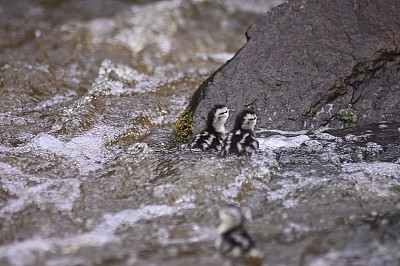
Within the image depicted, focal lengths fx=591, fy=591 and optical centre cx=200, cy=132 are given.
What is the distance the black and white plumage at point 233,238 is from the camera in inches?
185

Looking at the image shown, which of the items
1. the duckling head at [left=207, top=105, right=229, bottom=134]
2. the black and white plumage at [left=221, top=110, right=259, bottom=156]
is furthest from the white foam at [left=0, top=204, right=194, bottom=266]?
the duckling head at [left=207, top=105, right=229, bottom=134]

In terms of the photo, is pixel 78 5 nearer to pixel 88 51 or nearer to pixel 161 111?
pixel 88 51

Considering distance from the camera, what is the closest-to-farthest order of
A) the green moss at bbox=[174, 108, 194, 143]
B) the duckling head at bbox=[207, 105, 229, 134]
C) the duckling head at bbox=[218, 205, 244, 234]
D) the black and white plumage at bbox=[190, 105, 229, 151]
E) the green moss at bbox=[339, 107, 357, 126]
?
the duckling head at bbox=[218, 205, 244, 234] → the black and white plumage at bbox=[190, 105, 229, 151] → the duckling head at bbox=[207, 105, 229, 134] → the green moss at bbox=[174, 108, 194, 143] → the green moss at bbox=[339, 107, 357, 126]

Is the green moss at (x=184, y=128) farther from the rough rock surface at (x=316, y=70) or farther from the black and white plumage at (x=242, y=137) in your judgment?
the black and white plumage at (x=242, y=137)

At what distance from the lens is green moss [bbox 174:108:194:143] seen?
298 inches

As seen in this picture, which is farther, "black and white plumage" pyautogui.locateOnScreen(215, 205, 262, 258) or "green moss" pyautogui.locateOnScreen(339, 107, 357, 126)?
"green moss" pyautogui.locateOnScreen(339, 107, 357, 126)

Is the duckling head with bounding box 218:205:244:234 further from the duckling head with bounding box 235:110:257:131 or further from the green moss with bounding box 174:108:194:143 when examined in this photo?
the green moss with bounding box 174:108:194:143

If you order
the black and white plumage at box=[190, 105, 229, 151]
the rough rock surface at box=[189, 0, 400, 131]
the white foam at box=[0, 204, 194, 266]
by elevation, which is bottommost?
the white foam at box=[0, 204, 194, 266]

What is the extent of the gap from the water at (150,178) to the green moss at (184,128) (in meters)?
0.23

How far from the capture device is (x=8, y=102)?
8.86m

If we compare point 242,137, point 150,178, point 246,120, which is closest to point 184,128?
point 246,120

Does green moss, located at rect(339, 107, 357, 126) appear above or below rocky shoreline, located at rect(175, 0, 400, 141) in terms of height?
below

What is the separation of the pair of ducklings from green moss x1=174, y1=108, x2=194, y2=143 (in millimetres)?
388

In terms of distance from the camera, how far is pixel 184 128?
7.63m
